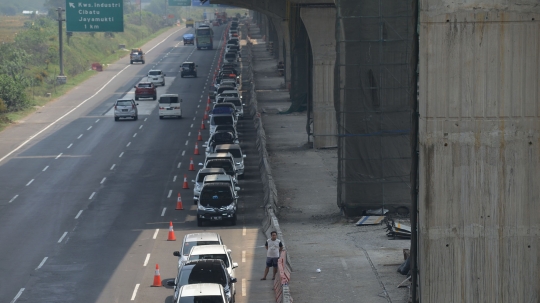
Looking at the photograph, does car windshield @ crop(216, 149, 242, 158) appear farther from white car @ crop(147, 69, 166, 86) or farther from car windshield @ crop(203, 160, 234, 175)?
white car @ crop(147, 69, 166, 86)

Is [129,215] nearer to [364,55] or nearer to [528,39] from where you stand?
[364,55]

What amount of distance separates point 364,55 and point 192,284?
14.8 m

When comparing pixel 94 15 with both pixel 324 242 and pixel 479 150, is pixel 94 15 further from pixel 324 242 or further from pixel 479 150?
pixel 479 150

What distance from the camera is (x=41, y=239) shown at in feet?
105

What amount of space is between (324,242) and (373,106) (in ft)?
20.0

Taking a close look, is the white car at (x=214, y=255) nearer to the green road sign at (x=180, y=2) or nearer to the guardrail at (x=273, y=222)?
the guardrail at (x=273, y=222)

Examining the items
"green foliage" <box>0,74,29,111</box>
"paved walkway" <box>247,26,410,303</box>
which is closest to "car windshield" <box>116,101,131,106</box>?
"green foliage" <box>0,74,29,111</box>

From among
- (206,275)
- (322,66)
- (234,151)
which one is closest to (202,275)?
(206,275)

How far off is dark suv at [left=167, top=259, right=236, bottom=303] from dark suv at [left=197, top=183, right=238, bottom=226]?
11010 mm

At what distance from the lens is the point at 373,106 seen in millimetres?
34406

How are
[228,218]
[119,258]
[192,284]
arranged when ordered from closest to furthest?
1. [192,284]
2. [119,258]
3. [228,218]

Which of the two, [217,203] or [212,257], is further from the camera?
[217,203]

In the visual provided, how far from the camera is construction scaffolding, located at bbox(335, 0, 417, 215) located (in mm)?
33812

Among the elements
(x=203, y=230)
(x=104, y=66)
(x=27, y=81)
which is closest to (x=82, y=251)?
(x=203, y=230)
